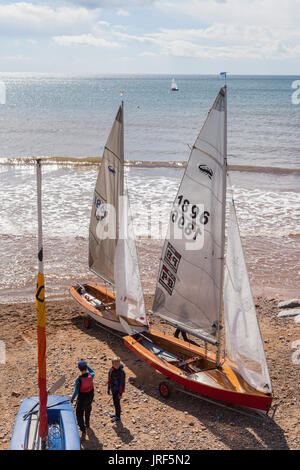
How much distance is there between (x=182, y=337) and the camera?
45.5 ft

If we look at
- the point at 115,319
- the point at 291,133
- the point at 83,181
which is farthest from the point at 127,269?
the point at 291,133

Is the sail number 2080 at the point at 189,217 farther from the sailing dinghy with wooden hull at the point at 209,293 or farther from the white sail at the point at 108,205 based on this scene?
the white sail at the point at 108,205

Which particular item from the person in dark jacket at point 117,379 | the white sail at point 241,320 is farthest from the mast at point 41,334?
the white sail at point 241,320

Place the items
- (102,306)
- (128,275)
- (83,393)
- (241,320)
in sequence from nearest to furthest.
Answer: (83,393) < (241,320) < (128,275) < (102,306)

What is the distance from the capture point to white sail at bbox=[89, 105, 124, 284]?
13.5 m

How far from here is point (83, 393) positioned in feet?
31.0

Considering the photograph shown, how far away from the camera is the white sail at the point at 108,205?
13.5m

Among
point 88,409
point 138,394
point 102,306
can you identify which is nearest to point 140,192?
point 102,306

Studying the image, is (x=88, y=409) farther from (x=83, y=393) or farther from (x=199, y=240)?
(x=199, y=240)

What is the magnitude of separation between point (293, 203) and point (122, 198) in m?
19.7

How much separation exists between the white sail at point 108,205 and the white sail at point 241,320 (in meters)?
4.51

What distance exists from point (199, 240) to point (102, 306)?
16.9 feet

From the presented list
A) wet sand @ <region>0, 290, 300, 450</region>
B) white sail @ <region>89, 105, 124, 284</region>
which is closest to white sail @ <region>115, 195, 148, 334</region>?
white sail @ <region>89, 105, 124, 284</region>
